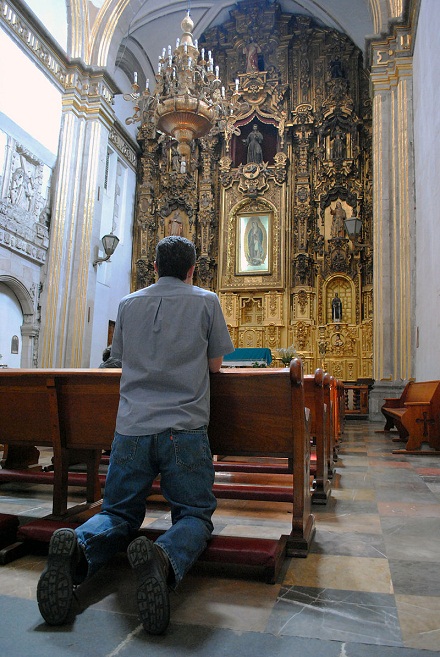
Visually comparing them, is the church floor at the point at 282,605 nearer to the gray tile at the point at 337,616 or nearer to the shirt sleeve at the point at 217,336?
the gray tile at the point at 337,616

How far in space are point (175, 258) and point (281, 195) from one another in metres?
12.5

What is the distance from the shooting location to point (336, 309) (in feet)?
43.3

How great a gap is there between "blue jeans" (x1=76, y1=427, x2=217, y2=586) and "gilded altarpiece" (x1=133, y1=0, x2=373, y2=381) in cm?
1100

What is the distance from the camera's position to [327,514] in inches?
116

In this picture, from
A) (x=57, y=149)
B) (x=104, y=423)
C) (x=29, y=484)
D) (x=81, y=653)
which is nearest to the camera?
(x=81, y=653)

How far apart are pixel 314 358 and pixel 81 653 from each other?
39.4ft

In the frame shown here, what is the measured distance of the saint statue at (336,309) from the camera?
13.1 metres

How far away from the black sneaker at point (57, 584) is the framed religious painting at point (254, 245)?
41.0 ft

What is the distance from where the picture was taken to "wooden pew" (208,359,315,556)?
2.17 metres

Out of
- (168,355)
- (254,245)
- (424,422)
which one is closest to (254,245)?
(254,245)

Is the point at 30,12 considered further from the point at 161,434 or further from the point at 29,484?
the point at 161,434

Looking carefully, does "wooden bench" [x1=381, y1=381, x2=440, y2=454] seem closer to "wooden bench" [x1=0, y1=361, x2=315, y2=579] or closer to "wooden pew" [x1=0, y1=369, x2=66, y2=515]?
"wooden bench" [x1=0, y1=361, x2=315, y2=579]

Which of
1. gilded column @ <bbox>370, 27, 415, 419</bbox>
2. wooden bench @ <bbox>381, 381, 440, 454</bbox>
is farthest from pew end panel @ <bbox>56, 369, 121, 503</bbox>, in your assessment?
gilded column @ <bbox>370, 27, 415, 419</bbox>

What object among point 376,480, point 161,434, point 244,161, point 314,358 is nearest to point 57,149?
point 244,161
